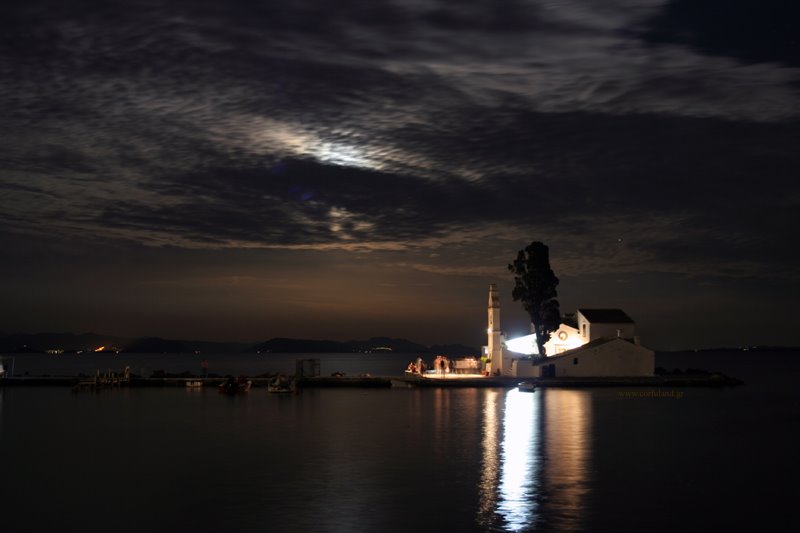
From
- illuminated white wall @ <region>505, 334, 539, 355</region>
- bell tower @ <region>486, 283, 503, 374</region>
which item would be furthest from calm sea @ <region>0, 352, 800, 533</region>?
illuminated white wall @ <region>505, 334, 539, 355</region>

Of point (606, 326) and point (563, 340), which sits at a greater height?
point (606, 326)

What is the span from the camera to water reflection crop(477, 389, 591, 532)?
30.4 m

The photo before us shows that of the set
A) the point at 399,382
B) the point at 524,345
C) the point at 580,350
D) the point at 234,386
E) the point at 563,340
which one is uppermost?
the point at 563,340

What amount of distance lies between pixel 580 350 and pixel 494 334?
8.68m

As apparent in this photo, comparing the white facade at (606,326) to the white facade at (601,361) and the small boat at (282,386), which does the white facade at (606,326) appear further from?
the small boat at (282,386)

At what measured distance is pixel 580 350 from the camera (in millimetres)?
90312

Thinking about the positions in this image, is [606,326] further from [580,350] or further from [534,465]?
[534,465]

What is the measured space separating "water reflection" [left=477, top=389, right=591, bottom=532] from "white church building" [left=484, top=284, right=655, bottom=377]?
17730 mm

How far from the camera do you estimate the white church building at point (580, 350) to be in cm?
8894

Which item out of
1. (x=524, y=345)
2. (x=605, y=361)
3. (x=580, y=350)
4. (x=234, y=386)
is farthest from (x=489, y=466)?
(x=524, y=345)

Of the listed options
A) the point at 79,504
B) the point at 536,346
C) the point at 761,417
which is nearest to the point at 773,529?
the point at 79,504

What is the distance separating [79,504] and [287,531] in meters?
8.94

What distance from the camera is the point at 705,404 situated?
75.6 meters

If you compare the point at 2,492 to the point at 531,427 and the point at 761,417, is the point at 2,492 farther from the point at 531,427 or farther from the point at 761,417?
the point at 761,417
